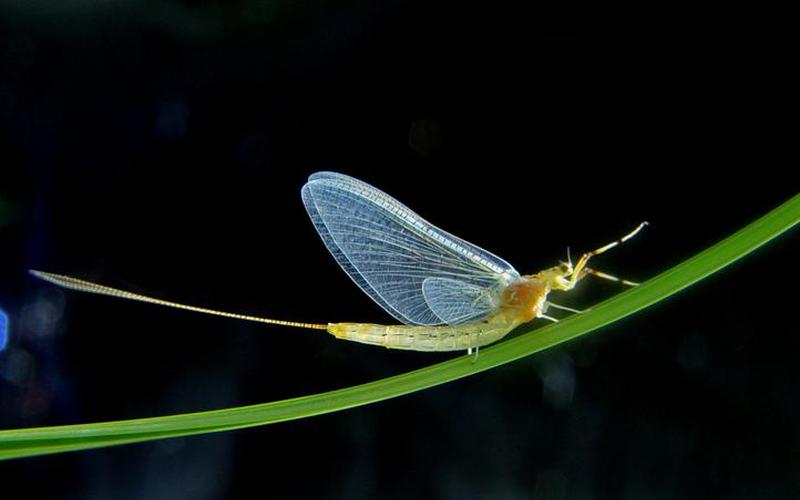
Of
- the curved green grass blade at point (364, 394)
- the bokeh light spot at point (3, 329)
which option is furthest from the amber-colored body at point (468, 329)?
the bokeh light spot at point (3, 329)

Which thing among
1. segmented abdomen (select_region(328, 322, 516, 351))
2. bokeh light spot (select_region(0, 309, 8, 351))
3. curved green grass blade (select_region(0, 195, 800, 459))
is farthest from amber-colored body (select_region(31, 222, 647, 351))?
bokeh light spot (select_region(0, 309, 8, 351))

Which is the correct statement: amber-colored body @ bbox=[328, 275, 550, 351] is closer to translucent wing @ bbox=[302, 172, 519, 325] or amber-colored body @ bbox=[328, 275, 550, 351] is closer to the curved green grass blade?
translucent wing @ bbox=[302, 172, 519, 325]

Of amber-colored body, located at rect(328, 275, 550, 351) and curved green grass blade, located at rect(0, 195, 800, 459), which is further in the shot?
amber-colored body, located at rect(328, 275, 550, 351)

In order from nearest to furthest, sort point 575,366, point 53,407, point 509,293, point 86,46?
point 509,293 → point 86,46 → point 53,407 → point 575,366

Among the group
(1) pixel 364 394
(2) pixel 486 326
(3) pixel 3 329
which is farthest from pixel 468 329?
(3) pixel 3 329

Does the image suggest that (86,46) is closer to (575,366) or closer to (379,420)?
(379,420)

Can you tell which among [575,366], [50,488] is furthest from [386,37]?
[50,488]

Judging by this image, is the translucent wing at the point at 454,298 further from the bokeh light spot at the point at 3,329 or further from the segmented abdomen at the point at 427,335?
the bokeh light spot at the point at 3,329

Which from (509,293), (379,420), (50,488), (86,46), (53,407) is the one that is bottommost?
(50,488)
